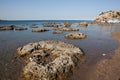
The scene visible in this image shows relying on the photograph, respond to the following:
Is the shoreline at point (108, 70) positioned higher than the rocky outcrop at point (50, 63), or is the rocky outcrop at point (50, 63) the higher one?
the rocky outcrop at point (50, 63)

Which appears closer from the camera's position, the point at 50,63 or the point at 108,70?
the point at 50,63

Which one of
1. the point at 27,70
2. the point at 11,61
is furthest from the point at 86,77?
the point at 11,61

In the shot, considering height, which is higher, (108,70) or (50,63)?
(50,63)

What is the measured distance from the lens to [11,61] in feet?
57.6

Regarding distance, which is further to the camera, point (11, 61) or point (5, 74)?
point (11, 61)

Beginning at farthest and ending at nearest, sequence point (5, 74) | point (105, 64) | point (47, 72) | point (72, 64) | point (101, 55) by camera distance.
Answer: point (101, 55), point (105, 64), point (72, 64), point (5, 74), point (47, 72)

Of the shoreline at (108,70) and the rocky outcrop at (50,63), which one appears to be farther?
the shoreline at (108,70)

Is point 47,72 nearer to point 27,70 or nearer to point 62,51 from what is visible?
point 27,70

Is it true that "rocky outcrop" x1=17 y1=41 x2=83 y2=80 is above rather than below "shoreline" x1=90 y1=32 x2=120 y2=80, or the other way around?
above

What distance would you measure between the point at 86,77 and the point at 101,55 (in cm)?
747

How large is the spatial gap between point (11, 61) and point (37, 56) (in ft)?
9.40

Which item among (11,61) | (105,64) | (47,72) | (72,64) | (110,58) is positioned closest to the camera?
(47,72)

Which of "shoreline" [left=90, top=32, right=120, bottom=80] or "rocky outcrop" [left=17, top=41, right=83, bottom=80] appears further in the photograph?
"shoreline" [left=90, top=32, right=120, bottom=80]

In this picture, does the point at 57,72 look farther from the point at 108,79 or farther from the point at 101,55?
the point at 101,55
